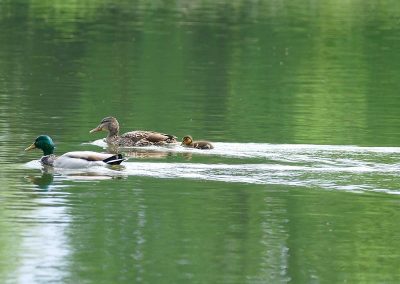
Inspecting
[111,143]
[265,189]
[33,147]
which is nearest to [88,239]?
[265,189]

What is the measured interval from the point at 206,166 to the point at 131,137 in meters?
3.62

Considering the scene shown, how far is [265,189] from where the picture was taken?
21.4 metres

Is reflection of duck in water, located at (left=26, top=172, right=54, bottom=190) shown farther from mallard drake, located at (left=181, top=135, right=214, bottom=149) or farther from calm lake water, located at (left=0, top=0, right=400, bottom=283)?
mallard drake, located at (left=181, top=135, right=214, bottom=149)

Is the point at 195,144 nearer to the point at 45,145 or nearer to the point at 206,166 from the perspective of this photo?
the point at 206,166

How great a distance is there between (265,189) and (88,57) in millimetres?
26063

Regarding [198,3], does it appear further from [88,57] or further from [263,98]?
[263,98]

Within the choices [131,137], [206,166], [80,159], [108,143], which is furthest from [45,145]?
[108,143]

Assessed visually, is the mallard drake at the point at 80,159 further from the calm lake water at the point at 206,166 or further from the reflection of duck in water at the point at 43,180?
the reflection of duck in water at the point at 43,180

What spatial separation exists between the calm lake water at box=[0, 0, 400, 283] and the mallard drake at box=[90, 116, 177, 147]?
0.28m

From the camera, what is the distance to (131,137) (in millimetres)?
26641

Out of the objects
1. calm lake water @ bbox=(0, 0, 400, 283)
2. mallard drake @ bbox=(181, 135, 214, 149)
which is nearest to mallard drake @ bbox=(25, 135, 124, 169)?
calm lake water @ bbox=(0, 0, 400, 283)

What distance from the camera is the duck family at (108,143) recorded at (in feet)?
75.0

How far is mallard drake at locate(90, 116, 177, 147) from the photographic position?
2627 cm

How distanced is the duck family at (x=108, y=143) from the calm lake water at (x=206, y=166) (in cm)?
20
